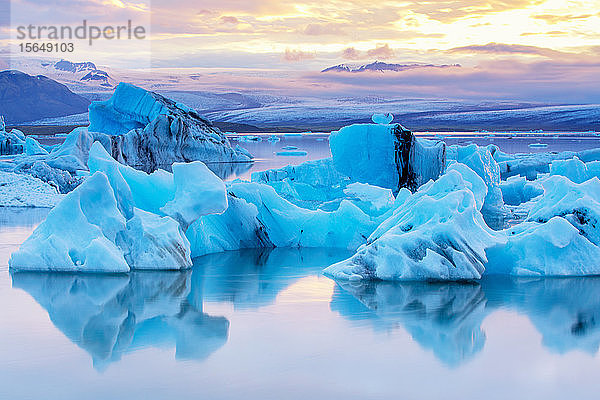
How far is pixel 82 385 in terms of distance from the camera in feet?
12.6

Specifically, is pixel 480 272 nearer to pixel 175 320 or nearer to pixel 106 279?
pixel 175 320

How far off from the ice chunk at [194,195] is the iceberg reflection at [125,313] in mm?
573

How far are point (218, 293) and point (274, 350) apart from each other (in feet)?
5.70

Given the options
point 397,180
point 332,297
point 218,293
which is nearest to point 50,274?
point 218,293

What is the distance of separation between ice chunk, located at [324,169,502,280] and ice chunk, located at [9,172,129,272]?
1966 mm

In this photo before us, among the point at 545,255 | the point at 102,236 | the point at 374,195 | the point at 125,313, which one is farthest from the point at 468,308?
the point at 374,195

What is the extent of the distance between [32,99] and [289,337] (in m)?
124

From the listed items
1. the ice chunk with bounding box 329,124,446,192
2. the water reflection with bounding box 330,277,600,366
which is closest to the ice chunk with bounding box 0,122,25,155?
the ice chunk with bounding box 329,124,446,192

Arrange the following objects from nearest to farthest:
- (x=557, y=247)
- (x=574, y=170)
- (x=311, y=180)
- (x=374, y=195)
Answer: (x=557, y=247), (x=374, y=195), (x=574, y=170), (x=311, y=180)

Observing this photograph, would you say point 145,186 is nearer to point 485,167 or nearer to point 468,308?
point 468,308

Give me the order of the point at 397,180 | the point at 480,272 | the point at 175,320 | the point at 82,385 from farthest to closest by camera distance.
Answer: the point at 397,180, the point at 480,272, the point at 175,320, the point at 82,385

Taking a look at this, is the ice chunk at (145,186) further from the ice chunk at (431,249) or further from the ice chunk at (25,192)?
the ice chunk at (25,192)

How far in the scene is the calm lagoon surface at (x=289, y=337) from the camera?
152 inches

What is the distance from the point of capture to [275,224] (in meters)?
8.46
